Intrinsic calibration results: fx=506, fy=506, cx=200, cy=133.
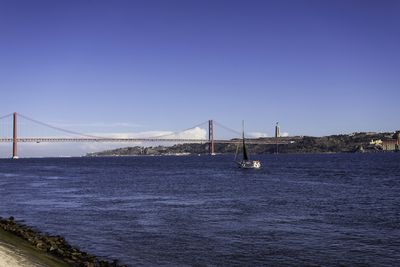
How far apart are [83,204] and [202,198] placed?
8163mm

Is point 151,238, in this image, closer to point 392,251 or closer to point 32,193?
point 392,251

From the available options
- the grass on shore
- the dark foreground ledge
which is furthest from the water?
the grass on shore

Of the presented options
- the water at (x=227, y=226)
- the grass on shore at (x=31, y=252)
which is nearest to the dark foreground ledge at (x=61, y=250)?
the grass on shore at (x=31, y=252)

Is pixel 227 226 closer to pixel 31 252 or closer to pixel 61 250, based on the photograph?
pixel 61 250

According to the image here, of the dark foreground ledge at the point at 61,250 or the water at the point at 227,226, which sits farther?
the water at the point at 227,226

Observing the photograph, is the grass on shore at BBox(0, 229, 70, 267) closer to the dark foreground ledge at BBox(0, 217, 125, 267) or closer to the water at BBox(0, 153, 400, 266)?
the dark foreground ledge at BBox(0, 217, 125, 267)

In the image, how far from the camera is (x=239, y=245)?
18641mm

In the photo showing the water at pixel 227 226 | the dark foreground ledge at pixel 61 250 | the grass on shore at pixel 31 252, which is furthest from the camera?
the water at pixel 227 226

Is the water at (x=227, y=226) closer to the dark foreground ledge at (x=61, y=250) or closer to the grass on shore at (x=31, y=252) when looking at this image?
the dark foreground ledge at (x=61, y=250)

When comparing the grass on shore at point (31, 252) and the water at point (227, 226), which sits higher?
the grass on shore at point (31, 252)

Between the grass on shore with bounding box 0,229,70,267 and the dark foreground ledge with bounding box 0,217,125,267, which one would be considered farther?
the dark foreground ledge with bounding box 0,217,125,267

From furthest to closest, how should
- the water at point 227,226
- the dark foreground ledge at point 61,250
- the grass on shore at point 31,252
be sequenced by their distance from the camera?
the water at point 227,226, the dark foreground ledge at point 61,250, the grass on shore at point 31,252

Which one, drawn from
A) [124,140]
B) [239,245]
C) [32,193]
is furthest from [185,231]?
[124,140]

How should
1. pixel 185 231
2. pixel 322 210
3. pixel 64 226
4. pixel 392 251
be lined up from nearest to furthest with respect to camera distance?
pixel 392 251 < pixel 185 231 < pixel 64 226 < pixel 322 210
